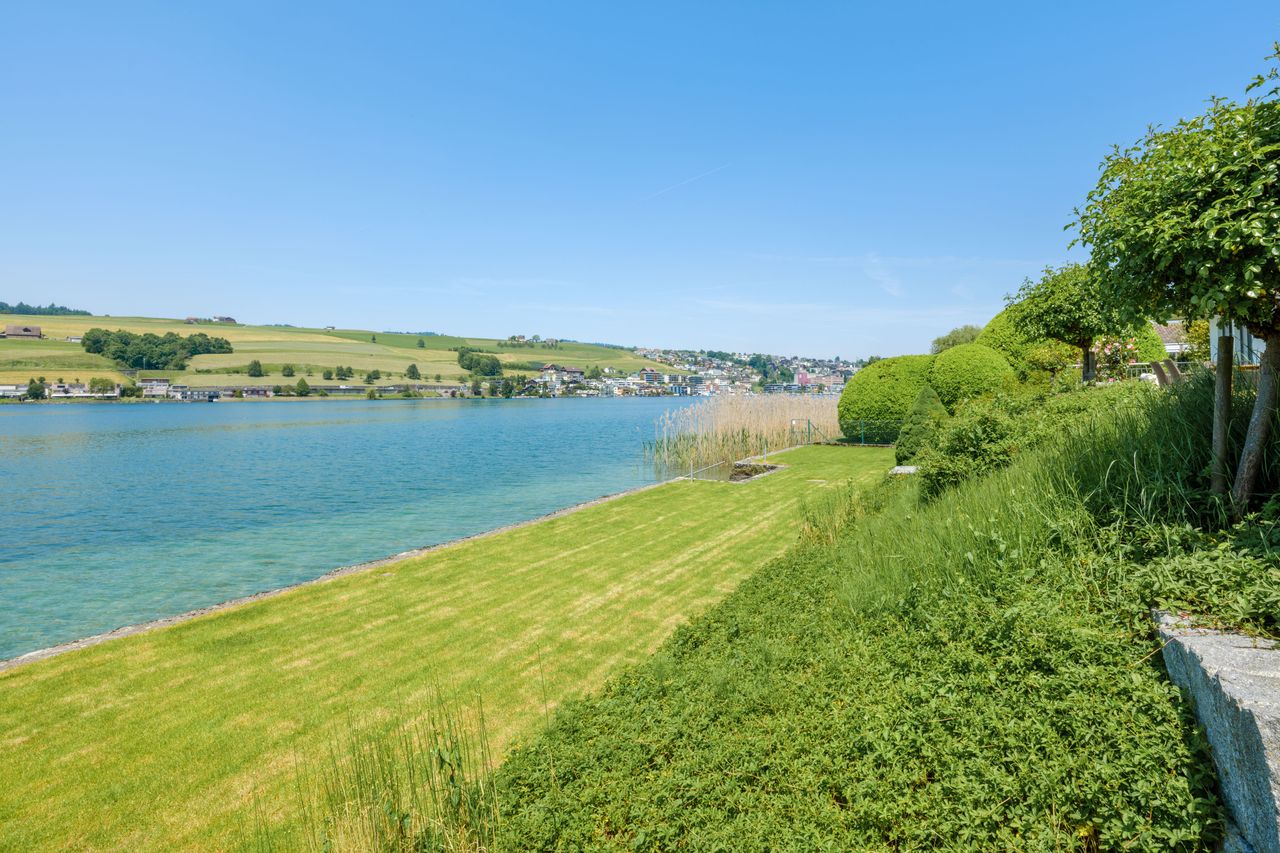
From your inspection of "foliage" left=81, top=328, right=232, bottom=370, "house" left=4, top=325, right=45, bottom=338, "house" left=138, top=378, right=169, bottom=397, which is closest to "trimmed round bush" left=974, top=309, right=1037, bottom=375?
"house" left=138, top=378, right=169, bottom=397

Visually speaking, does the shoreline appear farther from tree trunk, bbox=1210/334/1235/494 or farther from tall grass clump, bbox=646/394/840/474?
tall grass clump, bbox=646/394/840/474

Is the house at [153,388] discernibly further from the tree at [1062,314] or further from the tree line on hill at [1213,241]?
the tree line on hill at [1213,241]

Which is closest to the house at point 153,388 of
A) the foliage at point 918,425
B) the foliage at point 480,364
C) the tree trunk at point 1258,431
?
the foliage at point 480,364

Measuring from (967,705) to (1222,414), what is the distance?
2.75m

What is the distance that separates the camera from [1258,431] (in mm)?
3564

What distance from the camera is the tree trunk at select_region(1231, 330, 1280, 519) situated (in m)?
3.58

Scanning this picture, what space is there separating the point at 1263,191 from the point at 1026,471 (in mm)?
2856

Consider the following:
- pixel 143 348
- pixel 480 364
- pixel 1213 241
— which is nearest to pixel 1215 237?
pixel 1213 241

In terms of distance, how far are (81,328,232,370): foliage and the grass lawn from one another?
10523 cm

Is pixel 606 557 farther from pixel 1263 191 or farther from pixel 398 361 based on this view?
pixel 398 361

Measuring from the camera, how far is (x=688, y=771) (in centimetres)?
325

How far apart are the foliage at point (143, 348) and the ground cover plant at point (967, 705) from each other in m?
112

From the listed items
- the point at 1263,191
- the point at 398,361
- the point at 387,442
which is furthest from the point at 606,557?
the point at 398,361

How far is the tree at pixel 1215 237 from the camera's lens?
317cm
